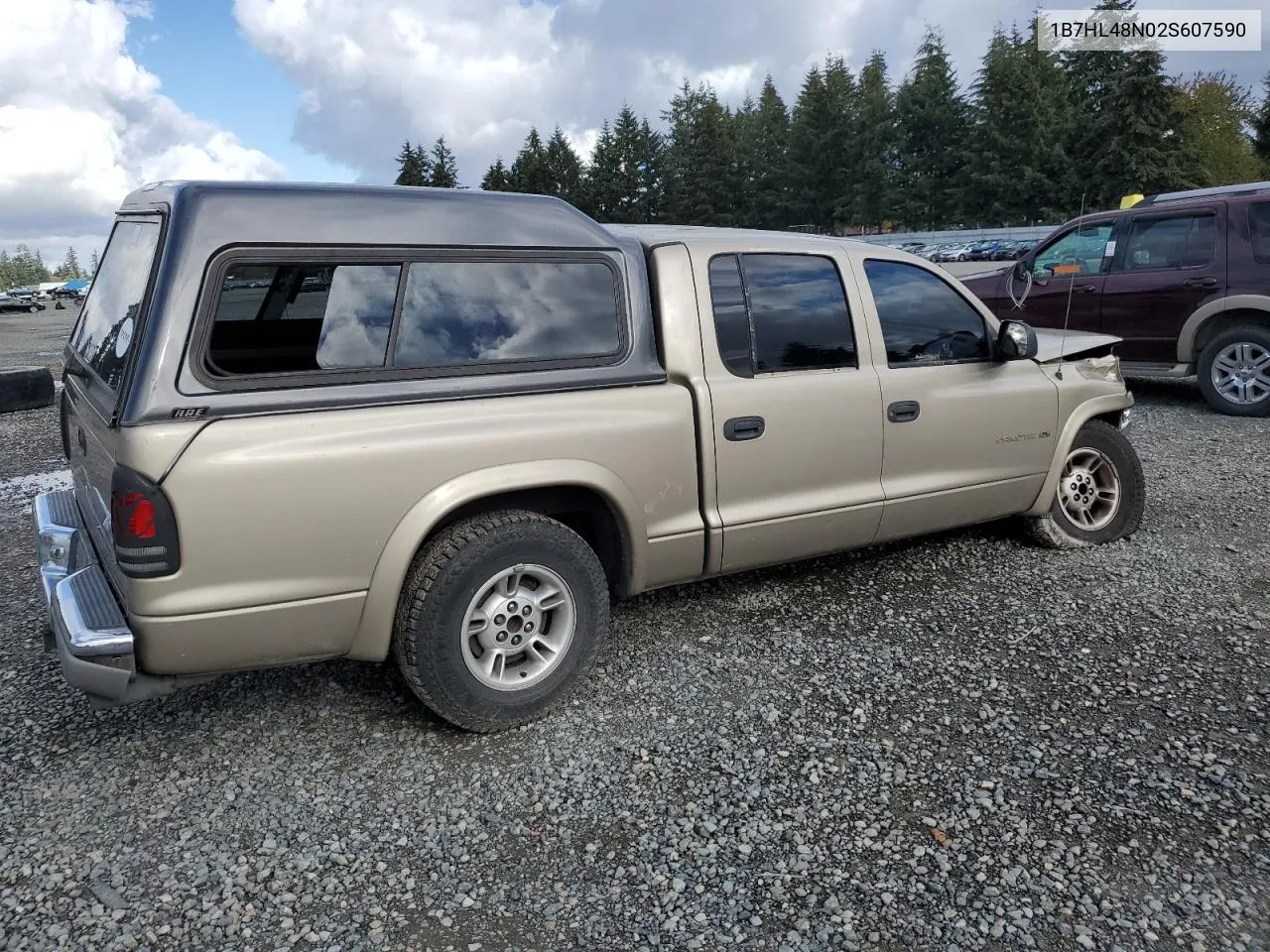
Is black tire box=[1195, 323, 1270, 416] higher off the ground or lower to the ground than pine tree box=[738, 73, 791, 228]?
lower

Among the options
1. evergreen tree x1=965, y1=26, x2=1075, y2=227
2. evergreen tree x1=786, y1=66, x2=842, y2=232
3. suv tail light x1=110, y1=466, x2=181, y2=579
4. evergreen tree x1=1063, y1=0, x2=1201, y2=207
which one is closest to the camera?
suv tail light x1=110, y1=466, x2=181, y2=579

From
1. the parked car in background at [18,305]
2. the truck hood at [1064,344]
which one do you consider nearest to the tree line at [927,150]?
the parked car in background at [18,305]

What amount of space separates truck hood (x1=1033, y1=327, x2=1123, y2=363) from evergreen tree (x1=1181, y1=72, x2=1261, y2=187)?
56121mm

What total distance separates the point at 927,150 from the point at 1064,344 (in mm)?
68046

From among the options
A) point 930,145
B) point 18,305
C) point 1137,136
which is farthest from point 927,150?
point 18,305

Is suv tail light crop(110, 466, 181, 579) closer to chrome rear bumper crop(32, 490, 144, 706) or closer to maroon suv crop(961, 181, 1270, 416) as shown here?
chrome rear bumper crop(32, 490, 144, 706)

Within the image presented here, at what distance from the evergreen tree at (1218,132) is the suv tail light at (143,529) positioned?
2378 inches

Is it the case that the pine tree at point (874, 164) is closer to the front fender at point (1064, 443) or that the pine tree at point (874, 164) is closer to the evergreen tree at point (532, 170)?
the evergreen tree at point (532, 170)

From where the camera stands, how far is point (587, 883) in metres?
2.53

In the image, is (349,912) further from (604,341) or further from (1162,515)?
(1162,515)

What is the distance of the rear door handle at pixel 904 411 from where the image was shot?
407cm

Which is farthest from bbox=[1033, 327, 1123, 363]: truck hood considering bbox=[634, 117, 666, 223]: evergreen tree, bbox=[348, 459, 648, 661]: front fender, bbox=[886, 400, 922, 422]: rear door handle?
bbox=[634, 117, 666, 223]: evergreen tree

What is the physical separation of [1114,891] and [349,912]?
2045mm

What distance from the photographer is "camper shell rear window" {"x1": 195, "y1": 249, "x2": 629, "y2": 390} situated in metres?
2.82
